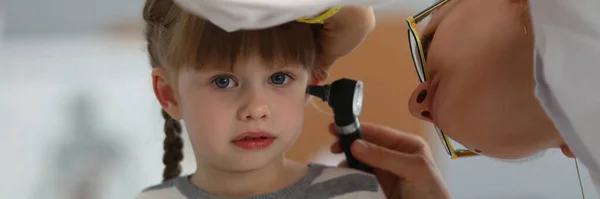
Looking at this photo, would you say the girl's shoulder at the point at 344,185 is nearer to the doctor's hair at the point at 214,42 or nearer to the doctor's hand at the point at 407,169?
the doctor's hand at the point at 407,169

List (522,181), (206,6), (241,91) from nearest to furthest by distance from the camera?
(206,6)
(241,91)
(522,181)

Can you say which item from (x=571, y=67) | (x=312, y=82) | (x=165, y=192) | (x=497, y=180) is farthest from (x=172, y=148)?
(x=497, y=180)

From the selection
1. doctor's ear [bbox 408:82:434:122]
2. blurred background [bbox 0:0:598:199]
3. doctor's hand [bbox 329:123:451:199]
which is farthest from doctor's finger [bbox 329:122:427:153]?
doctor's ear [bbox 408:82:434:122]

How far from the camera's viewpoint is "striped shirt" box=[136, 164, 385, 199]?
0.78 metres

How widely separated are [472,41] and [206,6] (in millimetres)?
236

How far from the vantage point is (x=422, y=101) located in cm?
64

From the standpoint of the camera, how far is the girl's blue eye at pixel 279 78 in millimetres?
738

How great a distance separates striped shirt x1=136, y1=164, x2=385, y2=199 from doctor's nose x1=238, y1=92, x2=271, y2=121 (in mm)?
118

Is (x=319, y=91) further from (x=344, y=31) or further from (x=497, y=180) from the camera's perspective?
(x=497, y=180)

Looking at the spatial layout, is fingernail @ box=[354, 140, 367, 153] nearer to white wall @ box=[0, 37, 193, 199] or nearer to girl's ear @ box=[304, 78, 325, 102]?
girl's ear @ box=[304, 78, 325, 102]

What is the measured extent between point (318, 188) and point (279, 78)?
0.15 m

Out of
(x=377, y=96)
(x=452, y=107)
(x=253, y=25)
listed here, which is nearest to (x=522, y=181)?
(x=377, y=96)

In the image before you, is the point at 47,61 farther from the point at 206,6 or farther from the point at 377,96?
the point at 377,96

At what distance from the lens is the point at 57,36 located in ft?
2.78
